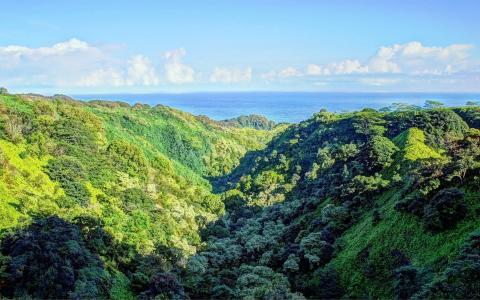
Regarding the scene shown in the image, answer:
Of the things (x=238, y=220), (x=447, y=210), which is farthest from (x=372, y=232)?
(x=238, y=220)

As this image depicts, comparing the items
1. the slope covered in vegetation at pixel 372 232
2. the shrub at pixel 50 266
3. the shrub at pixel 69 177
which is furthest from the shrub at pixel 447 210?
the shrub at pixel 69 177

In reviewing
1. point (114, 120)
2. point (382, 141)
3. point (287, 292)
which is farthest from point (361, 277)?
point (114, 120)

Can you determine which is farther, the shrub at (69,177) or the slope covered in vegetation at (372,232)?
the shrub at (69,177)

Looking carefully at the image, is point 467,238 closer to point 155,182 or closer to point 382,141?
point 382,141

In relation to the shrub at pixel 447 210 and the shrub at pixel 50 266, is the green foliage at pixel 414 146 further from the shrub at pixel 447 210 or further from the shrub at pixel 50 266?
the shrub at pixel 50 266

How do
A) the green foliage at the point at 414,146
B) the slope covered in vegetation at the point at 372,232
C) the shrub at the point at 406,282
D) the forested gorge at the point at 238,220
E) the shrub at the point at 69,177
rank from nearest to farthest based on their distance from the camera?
the shrub at the point at 406,282, the slope covered in vegetation at the point at 372,232, the forested gorge at the point at 238,220, the shrub at the point at 69,177, the green foliage at the point at 414,146

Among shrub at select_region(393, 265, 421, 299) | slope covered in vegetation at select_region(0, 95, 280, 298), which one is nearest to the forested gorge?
shrub at select_region(393, 265, 421, 299)

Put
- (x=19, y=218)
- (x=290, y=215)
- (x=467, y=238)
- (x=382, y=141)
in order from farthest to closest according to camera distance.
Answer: (x=290, y=215)
(x=382, y=141)
(x=19, y=218)
(x=467, y=238)

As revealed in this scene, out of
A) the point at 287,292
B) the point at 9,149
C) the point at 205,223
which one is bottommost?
the point at 205,223

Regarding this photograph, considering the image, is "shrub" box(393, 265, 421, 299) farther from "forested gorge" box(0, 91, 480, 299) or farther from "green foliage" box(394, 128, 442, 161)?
"green foliage" box(394, 128, 442, 161)
